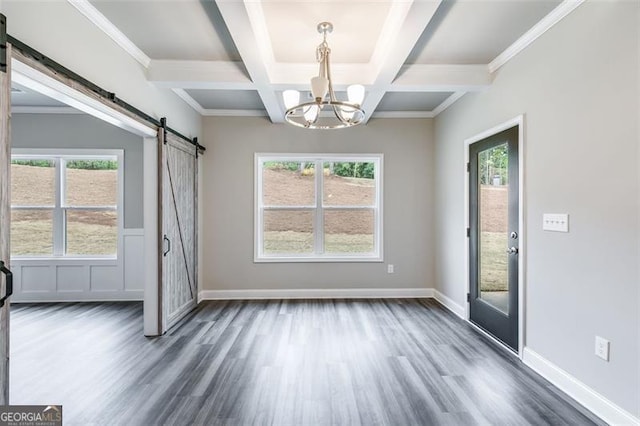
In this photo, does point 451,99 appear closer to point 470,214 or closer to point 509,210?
point 470,214

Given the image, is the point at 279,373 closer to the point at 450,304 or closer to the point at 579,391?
the point at 579,391

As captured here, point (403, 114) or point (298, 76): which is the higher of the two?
point (403, 114)

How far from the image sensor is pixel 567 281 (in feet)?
7.68

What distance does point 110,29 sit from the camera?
2.58 meters

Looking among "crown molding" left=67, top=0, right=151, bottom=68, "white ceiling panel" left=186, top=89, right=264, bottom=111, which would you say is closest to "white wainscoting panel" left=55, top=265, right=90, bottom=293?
"white ceiling panel" left=186, top=89, right=264, bottom=111

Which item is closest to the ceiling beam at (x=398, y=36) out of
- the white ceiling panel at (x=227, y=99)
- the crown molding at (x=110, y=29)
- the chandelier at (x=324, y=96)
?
the chandelier at (x=324, y=96)

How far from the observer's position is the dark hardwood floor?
2088 millimetres

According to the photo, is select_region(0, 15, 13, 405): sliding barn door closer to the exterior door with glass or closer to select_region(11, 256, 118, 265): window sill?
select_region(11, 256, 118, 265): window sill

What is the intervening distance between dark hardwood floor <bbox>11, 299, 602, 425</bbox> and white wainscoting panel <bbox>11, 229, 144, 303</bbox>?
629 millimetres

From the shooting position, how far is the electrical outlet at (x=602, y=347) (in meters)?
2.01

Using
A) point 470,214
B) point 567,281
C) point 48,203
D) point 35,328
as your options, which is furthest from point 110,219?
point 567,281

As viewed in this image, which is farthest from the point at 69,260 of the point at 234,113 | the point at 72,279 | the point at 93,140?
the point at 234,113

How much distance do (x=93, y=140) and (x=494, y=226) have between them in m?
5.59

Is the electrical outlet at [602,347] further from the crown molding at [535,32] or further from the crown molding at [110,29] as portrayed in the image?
the crown molding at [110,29]
